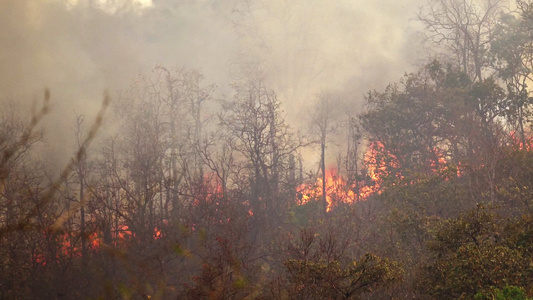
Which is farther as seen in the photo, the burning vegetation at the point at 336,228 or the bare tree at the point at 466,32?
the bare tree at the point at 466,32

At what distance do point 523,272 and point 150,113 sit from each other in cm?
4306

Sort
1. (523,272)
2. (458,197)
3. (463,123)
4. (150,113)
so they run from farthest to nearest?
(150,113), (463,123), (458,197), (523,272)

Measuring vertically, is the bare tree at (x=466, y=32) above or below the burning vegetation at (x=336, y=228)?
above

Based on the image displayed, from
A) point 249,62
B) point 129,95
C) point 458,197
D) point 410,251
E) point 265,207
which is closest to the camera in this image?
point 410,251

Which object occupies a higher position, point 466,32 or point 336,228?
point 466,32

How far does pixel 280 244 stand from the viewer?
2570cm

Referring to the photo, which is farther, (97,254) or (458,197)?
(97,254)

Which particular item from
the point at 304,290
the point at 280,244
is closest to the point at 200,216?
the point at 280,244

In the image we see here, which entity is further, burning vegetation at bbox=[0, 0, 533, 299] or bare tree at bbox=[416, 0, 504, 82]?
bare tree at bbox=[416, 0, 504, 82]

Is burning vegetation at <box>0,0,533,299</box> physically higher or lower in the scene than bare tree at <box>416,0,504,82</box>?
lower

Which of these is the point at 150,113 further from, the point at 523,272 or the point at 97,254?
the point at 523,272

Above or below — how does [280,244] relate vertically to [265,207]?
below

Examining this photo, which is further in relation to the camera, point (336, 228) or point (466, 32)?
point (466, 32)

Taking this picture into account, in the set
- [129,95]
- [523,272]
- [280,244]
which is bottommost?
[523,272]
